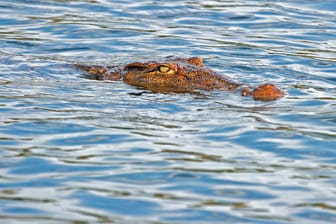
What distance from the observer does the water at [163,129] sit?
335 inches

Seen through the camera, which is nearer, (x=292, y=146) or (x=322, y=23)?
(x=292, y=146)

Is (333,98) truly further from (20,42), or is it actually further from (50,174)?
(20,42)

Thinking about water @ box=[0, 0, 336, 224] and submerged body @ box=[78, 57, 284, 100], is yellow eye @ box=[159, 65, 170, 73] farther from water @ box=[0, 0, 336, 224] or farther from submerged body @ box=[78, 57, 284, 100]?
water @ box=[0, 0, 336, 224]

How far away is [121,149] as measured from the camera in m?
10.1

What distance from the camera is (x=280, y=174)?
368 inches

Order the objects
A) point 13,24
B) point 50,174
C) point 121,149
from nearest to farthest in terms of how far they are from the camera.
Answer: point 50,174 < point 121,149 < point 13,24

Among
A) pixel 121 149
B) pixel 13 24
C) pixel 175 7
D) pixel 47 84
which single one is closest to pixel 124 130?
pixel 121 149

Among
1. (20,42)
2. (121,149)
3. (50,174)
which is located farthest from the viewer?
(20,42)

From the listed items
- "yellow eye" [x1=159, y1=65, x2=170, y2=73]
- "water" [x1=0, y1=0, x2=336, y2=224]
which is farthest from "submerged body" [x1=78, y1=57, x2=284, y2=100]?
"water" [x1=0, y1=0, x2=336, y2=224]

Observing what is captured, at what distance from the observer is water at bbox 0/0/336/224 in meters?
8.51

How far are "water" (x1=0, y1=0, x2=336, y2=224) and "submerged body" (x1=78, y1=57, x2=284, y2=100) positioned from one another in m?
0.30

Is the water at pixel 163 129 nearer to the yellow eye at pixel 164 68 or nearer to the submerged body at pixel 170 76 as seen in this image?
the submerged body at pixel 170 76

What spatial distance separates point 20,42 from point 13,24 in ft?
5.49

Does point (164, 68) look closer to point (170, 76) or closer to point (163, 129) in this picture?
point (170, 76)
